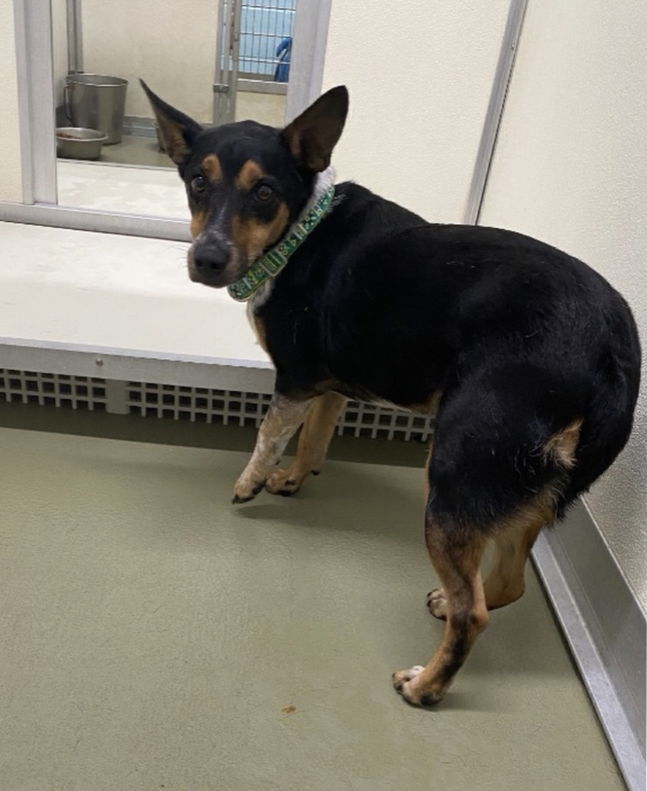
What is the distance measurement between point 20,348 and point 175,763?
1.12 meters

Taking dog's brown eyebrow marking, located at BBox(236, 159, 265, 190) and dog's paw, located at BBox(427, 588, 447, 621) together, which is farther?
dog's paw, located at BBox(427, 588, 447, 621)

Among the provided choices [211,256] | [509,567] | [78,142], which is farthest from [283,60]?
[509,567]

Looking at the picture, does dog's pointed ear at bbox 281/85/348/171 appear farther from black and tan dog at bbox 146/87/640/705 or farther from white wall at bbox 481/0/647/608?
white wall at bbox 481/0/647/608

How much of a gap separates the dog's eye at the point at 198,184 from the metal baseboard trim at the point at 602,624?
1057 millimetres

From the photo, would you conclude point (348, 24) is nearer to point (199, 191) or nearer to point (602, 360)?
point (199, 191)

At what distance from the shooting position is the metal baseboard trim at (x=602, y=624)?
122 cm

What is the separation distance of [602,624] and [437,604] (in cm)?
33

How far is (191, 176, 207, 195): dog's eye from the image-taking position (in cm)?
133

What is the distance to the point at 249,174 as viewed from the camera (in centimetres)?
129

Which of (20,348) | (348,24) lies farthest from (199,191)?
(348,24)

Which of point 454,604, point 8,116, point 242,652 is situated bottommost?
point 242,652

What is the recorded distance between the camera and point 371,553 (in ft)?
5.34

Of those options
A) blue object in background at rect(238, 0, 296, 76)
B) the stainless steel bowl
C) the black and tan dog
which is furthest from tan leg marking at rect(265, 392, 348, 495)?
→ the stainless steel bowl

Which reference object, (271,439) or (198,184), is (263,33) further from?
(271,439)
